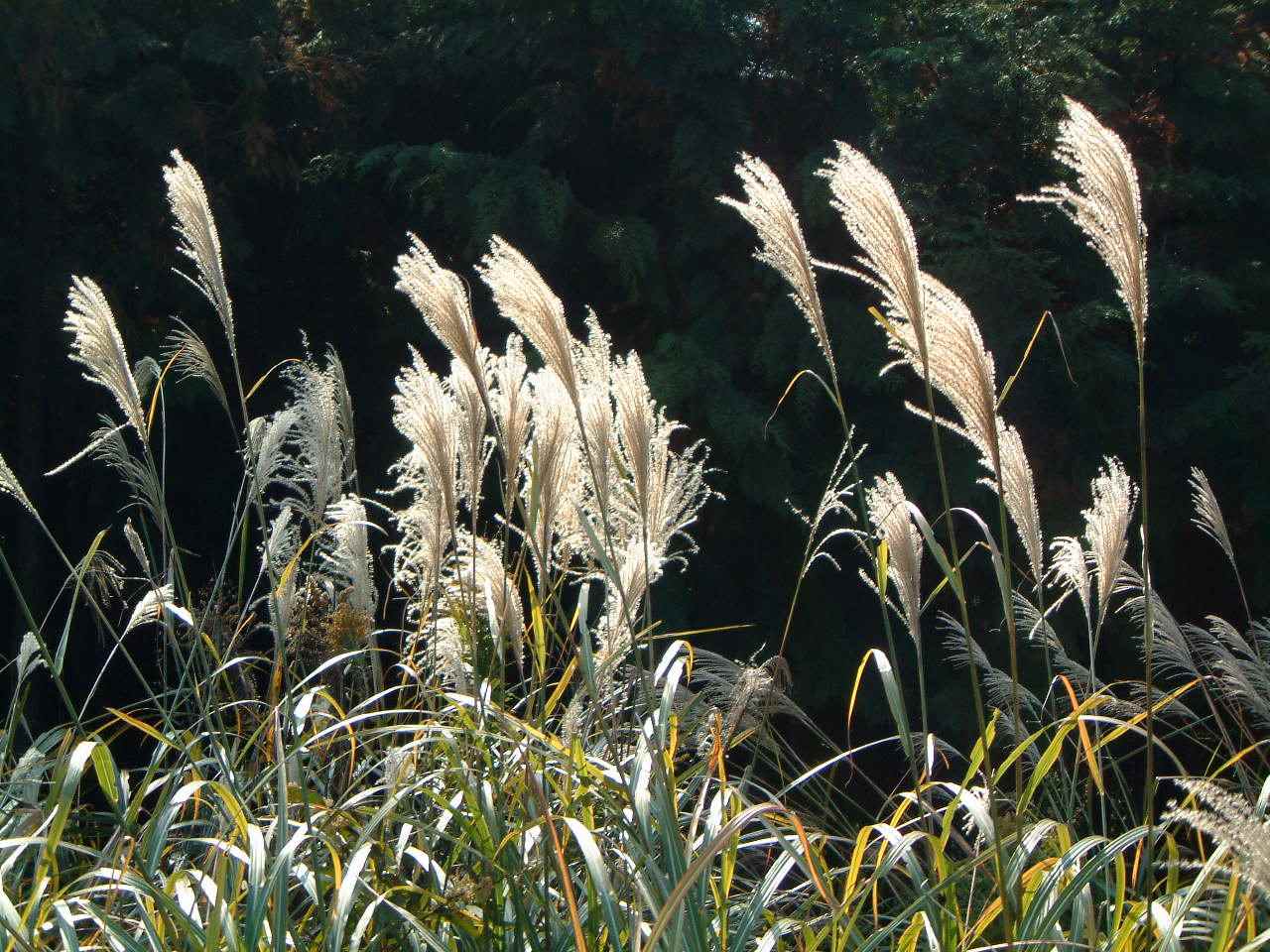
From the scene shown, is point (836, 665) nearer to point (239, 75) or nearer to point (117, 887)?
point (239, 75)

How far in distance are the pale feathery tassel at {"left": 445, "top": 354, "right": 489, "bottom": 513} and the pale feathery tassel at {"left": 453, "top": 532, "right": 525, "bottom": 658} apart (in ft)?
0.44

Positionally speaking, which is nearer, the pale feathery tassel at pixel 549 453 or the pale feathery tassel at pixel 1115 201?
the pale feathery tassel at pixel 1115 201

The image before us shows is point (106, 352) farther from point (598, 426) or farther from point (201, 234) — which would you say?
point (598, 426)

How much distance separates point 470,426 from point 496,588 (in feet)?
1.16

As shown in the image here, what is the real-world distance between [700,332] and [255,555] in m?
2.80

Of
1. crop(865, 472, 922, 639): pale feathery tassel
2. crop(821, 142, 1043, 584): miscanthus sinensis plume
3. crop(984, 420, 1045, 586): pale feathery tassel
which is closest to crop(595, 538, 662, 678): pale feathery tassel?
crop(865, 472, 922, 639): pale feathery tassel

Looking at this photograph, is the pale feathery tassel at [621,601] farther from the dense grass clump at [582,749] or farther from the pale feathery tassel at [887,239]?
the pale feathery tassel at [887,239]

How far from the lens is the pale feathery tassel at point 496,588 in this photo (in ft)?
8.00

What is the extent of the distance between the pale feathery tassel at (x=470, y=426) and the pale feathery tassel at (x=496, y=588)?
0.13 meters

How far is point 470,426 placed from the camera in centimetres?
234

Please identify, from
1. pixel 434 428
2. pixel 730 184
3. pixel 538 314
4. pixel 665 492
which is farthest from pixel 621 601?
pixel 730 184

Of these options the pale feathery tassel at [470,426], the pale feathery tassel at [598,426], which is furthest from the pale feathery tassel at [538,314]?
the pale feathery tassel at [470,426]

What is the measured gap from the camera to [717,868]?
224cm

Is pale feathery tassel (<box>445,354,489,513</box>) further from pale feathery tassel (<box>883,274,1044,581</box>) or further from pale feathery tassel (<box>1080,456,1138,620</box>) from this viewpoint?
pale feathery tassel (<box>1080,456,1138,620</box>)
